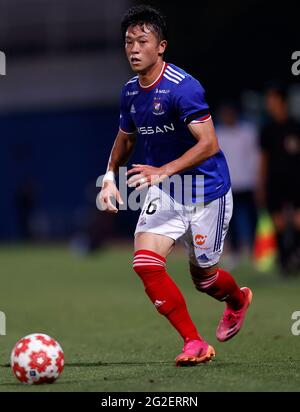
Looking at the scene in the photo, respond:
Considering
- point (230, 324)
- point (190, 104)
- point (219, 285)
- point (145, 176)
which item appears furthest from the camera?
point (230, 324)

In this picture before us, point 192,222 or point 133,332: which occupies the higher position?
point 192,222

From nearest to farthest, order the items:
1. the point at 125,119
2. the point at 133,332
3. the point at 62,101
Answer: the point at 125,119 < the point at 133,332 < the point at 62,101

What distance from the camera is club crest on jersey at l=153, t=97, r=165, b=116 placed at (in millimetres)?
6547

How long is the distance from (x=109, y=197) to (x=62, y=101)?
22.8 meters

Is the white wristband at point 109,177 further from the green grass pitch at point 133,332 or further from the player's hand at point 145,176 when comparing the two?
the green grass pitch at point 133,332

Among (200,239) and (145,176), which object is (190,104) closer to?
(145,176)

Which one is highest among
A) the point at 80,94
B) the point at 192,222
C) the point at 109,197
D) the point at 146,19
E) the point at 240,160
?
the point at 80,94

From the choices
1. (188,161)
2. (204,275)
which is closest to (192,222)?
(204,275)

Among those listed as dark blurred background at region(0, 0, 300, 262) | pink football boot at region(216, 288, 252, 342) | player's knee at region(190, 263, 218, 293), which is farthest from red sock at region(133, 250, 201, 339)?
dark blurred background at region(0, 0, 300, 262)

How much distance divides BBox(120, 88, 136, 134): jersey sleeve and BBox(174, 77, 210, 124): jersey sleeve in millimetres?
487

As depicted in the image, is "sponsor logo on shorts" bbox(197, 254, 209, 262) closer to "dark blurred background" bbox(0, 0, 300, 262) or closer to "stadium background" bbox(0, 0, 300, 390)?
"stadium background" bbox(0, 0, 300, 390)

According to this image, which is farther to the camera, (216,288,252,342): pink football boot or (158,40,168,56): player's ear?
(216,288,252,342): pink football boot

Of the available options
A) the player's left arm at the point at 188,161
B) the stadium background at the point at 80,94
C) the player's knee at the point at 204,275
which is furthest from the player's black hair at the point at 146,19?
the stadium background at the point at 80,94

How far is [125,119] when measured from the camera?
696 centimetres
